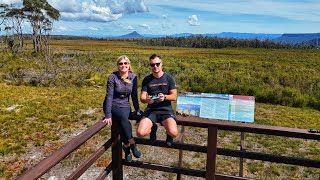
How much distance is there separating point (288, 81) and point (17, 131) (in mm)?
16882

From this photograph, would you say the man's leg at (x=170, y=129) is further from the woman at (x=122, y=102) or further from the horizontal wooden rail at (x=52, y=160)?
the horizontal wooden rail at (x=52, y=160)

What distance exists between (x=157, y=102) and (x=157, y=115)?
0.50 ft

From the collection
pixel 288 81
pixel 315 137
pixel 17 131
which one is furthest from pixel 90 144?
pixel 288 81

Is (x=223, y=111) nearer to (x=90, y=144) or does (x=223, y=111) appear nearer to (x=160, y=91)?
(x=160, y=91)

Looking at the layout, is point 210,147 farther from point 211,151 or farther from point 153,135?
point 153,135

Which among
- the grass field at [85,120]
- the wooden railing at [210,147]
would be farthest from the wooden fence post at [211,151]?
the grass field at [85,120]

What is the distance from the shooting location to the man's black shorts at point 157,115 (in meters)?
3.26

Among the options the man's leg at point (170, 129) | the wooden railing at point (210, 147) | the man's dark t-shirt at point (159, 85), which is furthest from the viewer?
the man's dark t-shirt at point (159, 85)

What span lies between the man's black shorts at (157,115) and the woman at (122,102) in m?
0.21

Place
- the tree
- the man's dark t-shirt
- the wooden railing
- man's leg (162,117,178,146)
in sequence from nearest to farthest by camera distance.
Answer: the wooden railing → man's leg (162,117,178,146) → the man's dark t-shirt → the tree

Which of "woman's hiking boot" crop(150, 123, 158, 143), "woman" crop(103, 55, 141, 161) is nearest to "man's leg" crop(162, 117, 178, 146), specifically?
"woman's hiking boot" crop(150, 123, 158, 143)

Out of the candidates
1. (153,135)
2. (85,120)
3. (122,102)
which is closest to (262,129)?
(153,135)

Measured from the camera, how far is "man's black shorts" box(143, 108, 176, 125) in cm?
326

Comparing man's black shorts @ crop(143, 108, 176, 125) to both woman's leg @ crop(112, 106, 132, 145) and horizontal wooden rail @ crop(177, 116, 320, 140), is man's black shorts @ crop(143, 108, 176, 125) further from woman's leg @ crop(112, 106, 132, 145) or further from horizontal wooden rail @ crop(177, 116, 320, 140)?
horizontal wooden rail @ crop(177, 116, 320, 140)
